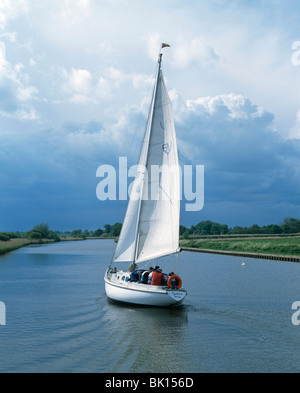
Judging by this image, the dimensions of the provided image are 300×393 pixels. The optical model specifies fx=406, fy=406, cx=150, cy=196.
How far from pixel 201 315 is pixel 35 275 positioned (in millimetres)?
30500

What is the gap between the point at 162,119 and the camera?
3025cm

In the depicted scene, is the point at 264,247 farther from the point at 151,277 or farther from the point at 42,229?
the point at 42,229

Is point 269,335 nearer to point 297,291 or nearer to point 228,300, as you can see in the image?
point 228,300

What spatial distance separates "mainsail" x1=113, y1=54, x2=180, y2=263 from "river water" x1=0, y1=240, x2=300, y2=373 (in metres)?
4.87

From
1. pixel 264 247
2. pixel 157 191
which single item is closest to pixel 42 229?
pixel 264 247

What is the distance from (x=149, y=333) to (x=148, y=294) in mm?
4217

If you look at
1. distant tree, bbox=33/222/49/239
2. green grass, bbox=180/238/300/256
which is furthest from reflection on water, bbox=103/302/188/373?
distant tree, bbox=33/222/49/239

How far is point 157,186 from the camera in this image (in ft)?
98.5

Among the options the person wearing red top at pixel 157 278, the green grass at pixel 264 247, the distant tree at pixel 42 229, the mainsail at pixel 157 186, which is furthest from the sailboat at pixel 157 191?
the distant tree at pixel 42 229

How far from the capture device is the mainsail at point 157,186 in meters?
29.8

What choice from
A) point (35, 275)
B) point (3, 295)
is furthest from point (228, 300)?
point (35, 275)

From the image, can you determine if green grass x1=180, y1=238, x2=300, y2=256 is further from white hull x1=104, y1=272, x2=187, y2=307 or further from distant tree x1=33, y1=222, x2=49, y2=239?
distant tree x1=33, y1=222, x2=49, y2=239

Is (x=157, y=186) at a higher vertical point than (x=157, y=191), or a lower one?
higher

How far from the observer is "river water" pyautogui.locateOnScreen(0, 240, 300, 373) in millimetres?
17047
